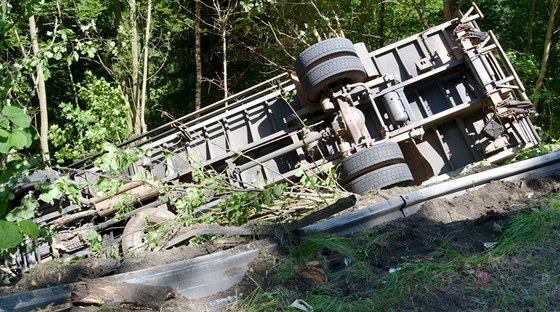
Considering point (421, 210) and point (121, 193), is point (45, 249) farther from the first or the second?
point (421, 210)

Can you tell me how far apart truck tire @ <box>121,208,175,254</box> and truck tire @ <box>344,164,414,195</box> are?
1.92m

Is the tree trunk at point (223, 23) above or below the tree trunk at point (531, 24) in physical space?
above

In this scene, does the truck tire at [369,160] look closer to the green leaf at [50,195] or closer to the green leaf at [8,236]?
the green leaf at [50,195]

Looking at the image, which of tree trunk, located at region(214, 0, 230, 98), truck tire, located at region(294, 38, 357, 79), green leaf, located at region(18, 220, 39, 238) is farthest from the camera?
tree trunk, located at region(214, 0, 230, 98)

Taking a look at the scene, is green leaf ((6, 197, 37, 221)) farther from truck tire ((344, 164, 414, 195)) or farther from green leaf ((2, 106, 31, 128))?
truck tire ((344, 164, 414, 195))

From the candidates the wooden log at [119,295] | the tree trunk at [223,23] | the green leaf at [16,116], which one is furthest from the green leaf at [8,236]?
the tree trunk at [223,23]

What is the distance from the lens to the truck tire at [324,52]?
7035 mm

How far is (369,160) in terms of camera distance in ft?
20.6

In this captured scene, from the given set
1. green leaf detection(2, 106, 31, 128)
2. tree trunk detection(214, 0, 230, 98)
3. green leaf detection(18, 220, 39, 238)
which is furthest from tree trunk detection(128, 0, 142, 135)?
green leaf detection(18, 220, 39, 238)

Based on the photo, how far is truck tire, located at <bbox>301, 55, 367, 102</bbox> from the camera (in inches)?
275

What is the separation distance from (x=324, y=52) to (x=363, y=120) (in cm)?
92

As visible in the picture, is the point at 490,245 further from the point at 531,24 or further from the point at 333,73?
the point at 531,24

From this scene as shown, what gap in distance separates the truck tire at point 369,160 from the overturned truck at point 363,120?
0.08 m

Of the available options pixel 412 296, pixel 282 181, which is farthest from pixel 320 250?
pixel 282 181
